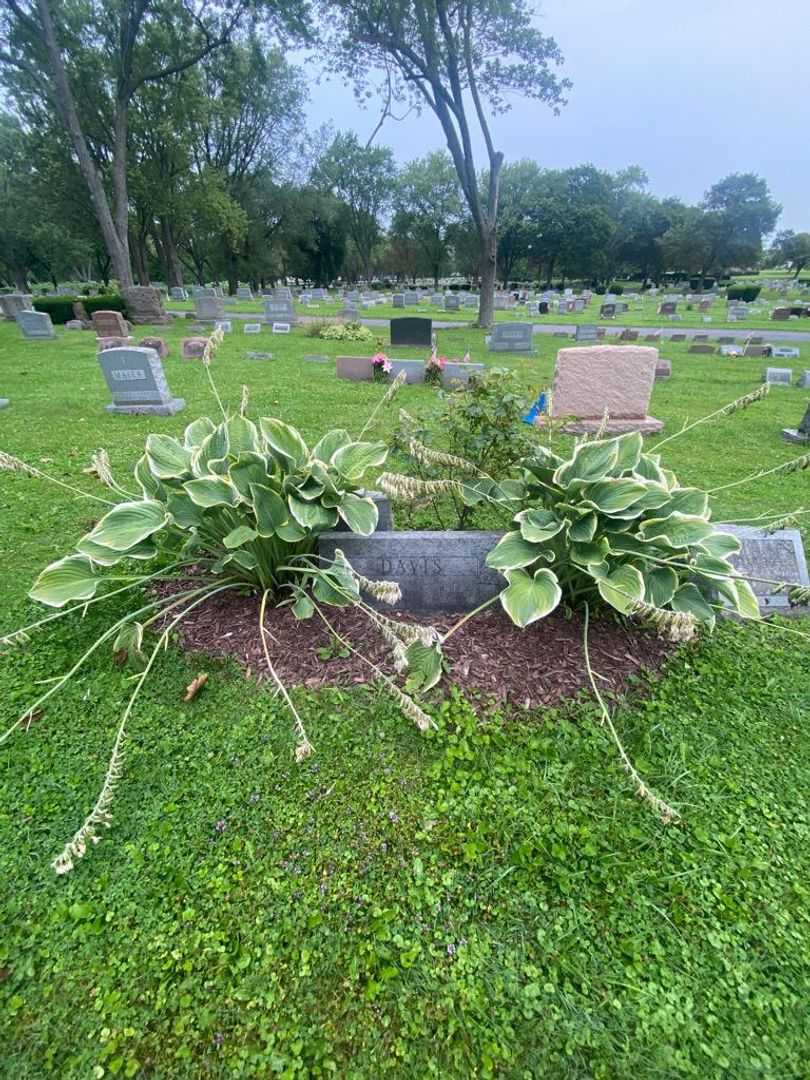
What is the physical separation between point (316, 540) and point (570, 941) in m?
1.83

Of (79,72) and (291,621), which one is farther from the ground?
(79,72)

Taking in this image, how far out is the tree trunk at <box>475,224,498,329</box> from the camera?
14.5 metres

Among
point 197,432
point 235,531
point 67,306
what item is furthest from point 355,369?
point 67,306

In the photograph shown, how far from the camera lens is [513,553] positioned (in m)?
2.18

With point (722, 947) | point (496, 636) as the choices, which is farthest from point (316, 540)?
point (722, 947)

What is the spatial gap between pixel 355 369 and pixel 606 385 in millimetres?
4707

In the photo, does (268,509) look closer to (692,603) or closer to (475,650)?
(475,650)

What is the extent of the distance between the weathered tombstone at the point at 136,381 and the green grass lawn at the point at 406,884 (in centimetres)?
509

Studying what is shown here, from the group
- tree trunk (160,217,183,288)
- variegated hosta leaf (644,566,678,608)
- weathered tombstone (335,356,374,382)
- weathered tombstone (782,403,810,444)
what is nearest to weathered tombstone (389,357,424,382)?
weathered tombstone (335,356,374,382)

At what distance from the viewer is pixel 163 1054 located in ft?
4.03

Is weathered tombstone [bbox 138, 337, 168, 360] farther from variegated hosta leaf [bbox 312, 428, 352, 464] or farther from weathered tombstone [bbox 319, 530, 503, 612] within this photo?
weathered tombstone [bbox 319, 530, 503, 612]

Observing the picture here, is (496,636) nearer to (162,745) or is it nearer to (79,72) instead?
(162,745)

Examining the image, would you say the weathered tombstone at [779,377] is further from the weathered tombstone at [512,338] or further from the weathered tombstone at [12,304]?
the weathered tombstone at [12,304]

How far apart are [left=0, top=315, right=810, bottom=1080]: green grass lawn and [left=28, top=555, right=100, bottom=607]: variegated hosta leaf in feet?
0.96
